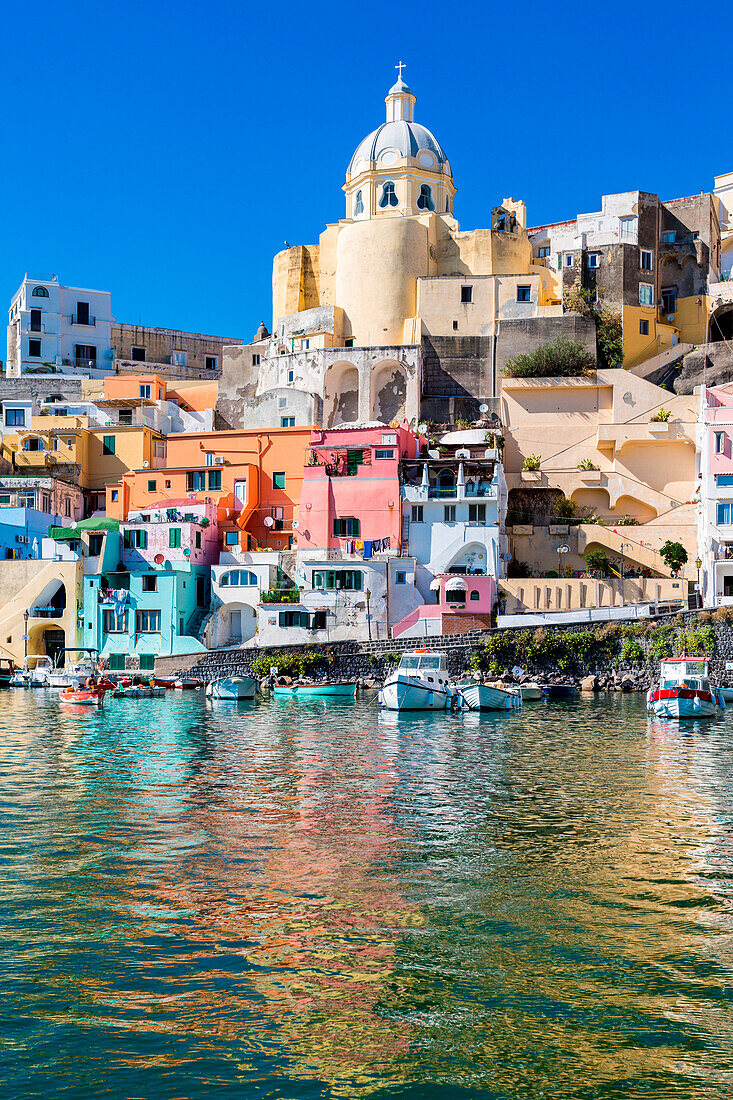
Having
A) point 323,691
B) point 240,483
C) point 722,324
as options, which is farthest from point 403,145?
point 323,691

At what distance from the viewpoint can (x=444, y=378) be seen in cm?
6319

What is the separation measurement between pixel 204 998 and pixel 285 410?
54.0 metres

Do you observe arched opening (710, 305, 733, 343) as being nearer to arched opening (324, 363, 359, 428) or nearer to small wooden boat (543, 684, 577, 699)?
arched opening (324, 363, 359, 428)

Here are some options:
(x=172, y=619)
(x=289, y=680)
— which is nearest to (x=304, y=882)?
(x=289, y=680)

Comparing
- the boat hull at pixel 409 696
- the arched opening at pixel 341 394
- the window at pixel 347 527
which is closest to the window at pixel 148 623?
the window at pixel 347 527

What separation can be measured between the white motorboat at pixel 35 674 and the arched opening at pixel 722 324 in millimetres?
40938

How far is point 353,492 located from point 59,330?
34.0m

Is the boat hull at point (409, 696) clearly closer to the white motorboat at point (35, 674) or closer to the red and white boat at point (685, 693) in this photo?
the red and white boat at point (685, 693)

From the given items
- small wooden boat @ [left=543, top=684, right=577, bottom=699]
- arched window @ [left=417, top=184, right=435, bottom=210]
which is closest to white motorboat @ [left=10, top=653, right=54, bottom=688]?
small wooden boat @ [left=543, top=684, right=577, bottom=699]

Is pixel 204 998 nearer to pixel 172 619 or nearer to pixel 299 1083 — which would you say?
pixel 299 1083

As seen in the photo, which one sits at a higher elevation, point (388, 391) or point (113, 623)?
point (388, 391)

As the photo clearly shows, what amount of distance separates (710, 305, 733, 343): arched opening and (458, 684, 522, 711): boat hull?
33.9 m

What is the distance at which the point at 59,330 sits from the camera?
78.0 m

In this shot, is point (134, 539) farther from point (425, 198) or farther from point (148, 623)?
point (425, 198)
